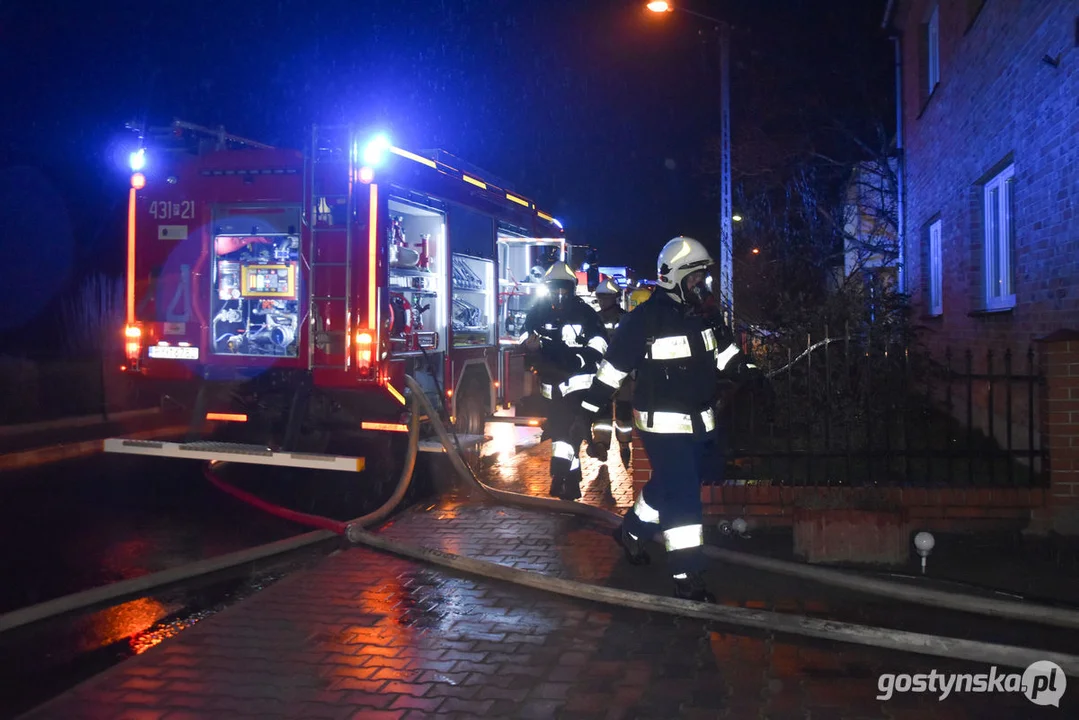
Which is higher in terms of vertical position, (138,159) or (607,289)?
(138,159)

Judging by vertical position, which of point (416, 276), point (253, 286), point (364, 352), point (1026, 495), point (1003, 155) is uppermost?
point (1003, 155)

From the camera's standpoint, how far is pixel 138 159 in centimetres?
827

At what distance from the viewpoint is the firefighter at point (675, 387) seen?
4.88 metres

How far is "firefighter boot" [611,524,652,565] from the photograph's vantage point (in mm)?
5605

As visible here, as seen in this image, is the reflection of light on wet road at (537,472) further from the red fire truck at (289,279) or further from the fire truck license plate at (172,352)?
the fire truck license plate at (172,352)

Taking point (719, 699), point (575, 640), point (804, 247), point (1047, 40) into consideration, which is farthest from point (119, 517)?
point (804, 247)

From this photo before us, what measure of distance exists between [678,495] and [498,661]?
1316mm

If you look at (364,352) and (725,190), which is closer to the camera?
(364,352)

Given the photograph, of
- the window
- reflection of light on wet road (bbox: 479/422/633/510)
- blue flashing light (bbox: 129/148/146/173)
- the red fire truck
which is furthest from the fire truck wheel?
the window

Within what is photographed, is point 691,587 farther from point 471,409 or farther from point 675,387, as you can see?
point 471,409

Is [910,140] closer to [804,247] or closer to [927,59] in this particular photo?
[927,59]

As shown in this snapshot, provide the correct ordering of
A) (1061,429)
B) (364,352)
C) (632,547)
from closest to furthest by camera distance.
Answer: (632,547)
(1061,429)
(364,352)

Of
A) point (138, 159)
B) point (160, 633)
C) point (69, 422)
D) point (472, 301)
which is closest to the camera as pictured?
point (160, 633)

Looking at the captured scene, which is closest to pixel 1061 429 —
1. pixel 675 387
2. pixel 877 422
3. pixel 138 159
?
pixel 877 422
